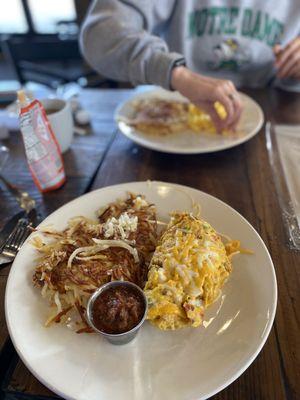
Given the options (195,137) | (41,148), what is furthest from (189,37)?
(41,148)

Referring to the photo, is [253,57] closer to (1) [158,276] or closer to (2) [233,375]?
(1) [158,276]

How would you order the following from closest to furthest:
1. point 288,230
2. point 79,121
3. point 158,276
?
point 158,276 → point 288,230 → point 79,121

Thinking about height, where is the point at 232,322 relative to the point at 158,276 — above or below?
below

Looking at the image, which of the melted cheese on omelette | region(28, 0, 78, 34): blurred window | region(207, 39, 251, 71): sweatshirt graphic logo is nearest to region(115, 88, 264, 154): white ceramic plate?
region(207, 39, 251, 71): sweatshirt graphic logo

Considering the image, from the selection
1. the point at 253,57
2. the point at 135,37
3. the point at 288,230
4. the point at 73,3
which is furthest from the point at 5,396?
the point at 73,3

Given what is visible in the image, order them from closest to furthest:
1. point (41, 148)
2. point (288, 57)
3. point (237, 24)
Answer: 1. point (41, 148)
2. point (288, 57)
3. point (237, 24)

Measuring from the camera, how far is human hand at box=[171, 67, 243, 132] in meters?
1.52

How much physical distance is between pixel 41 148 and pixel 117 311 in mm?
776

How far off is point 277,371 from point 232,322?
0.16 metres

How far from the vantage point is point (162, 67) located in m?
1.67

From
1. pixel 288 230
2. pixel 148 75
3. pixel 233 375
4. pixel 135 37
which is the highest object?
pixel 135 37

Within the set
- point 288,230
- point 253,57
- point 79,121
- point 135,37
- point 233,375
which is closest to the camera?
point 233,375

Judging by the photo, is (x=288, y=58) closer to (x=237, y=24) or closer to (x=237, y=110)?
(x=237, y=24)

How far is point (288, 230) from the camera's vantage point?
3.92 ft
